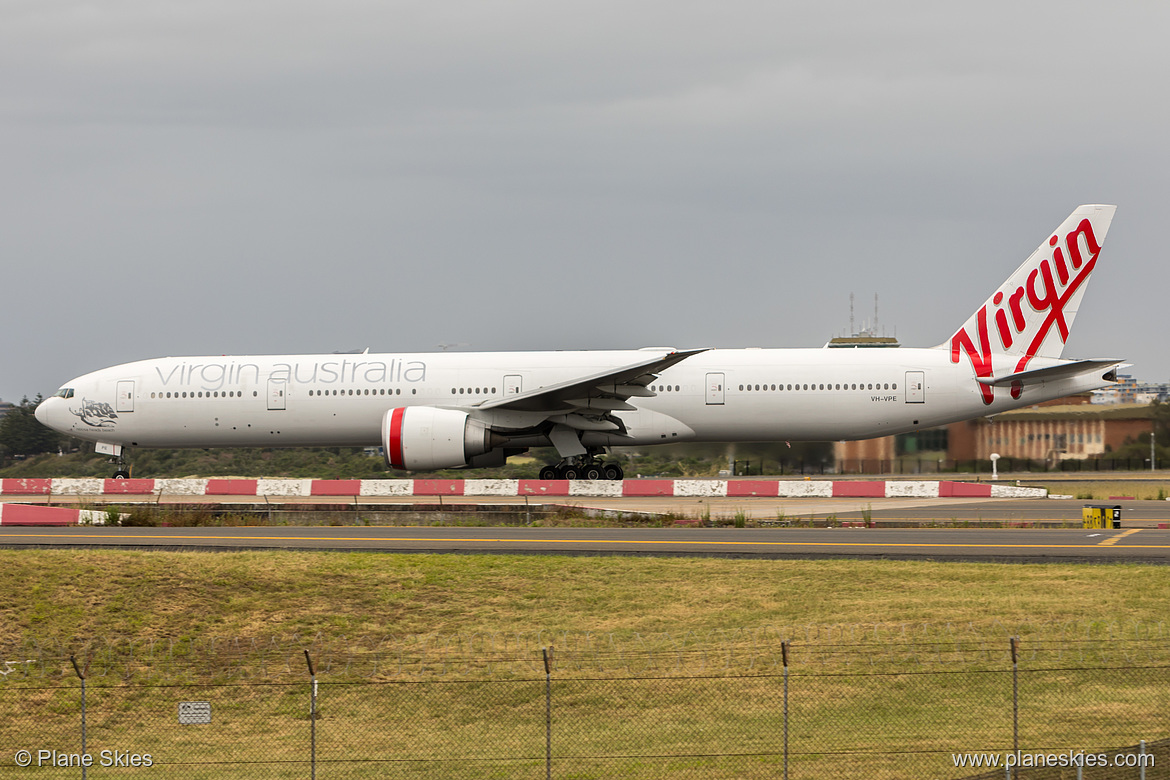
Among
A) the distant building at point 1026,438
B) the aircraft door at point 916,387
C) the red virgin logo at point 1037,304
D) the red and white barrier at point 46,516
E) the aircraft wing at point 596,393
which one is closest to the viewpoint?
the red and white barrier at point 46,516

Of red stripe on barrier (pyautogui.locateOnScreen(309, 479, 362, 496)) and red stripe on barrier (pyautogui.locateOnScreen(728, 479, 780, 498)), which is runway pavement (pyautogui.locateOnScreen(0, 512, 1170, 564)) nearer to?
red stripe on barrier (pyautogui.locateOnScreen(309, 479, 362, 496))

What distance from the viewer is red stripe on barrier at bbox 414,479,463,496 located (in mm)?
31453

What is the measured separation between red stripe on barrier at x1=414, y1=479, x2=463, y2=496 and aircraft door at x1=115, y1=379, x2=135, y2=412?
380 inches

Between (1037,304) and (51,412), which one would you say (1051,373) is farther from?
(51,412)

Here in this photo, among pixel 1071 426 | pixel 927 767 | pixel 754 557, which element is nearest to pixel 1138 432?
pixel 1071 426

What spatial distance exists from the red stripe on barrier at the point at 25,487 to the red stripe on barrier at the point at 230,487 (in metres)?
5.52

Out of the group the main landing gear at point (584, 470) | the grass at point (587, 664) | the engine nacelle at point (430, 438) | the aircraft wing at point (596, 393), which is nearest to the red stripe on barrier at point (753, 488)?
the main landing gear at point (584, 470)

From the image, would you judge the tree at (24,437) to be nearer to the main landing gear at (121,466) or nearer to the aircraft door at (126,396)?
the main landing gear at (121,466)

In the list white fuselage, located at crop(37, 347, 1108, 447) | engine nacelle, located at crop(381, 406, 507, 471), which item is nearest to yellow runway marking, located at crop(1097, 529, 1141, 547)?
white fuselage, located at crop(37, 347, 1108, 447)

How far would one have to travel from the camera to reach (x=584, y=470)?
32.5m

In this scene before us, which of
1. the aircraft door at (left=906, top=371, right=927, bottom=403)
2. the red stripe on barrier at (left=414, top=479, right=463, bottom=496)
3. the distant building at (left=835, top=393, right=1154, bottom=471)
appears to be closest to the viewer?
the red stripe on barrier at (left=414, top=479, right=463, bottom=496)

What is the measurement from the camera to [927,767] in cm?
1052

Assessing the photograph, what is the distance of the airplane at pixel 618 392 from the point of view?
31.3 meters

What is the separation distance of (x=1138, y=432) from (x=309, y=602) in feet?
109
